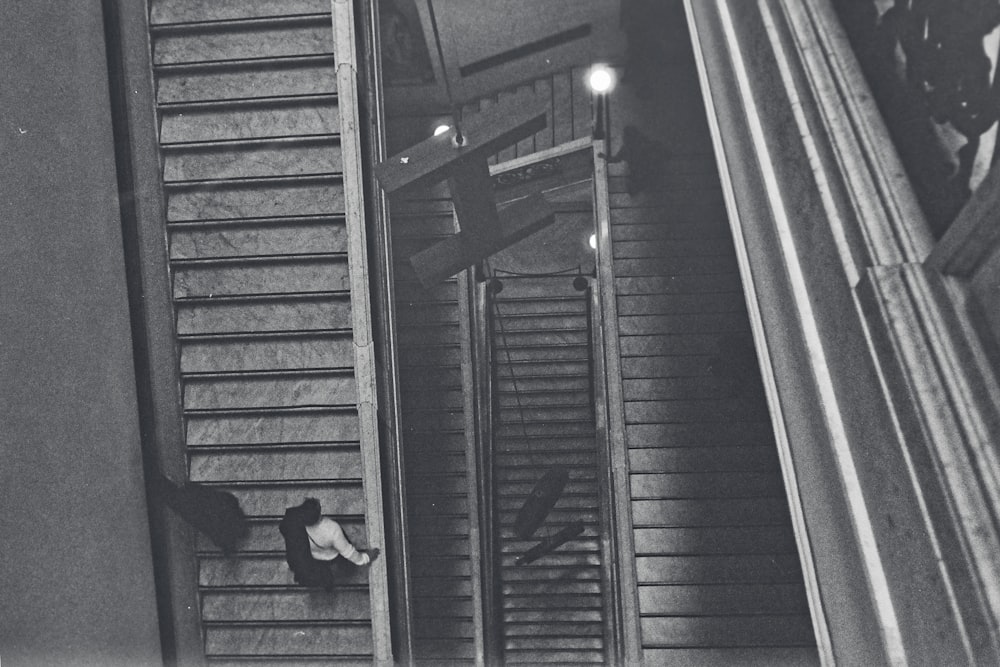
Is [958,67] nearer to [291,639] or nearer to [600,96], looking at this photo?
[600,96]

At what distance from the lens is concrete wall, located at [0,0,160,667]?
12.2ft

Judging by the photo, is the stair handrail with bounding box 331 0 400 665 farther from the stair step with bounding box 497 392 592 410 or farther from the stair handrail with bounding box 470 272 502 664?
the stair step with bounding box 497 392 592 410

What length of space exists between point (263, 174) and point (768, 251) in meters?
3.78

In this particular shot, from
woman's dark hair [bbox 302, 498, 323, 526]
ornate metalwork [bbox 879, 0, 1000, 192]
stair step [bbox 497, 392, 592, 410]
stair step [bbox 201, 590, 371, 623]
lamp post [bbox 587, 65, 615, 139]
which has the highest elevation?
lamp post [bbox 587, 65, 615, 139]

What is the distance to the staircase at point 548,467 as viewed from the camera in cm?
870

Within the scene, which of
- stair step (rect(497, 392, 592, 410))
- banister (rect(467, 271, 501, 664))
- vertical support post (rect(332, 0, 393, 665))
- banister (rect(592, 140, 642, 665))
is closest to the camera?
vertical support post (rect(332, 0, 393, 665))

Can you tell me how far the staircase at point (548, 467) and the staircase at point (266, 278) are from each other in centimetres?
324

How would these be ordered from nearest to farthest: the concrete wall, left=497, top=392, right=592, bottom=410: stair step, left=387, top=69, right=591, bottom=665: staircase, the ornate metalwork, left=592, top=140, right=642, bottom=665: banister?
the ornate metalwork → the concrete wall → left=592, top=140, right=642, bottom=665: banister → left=387, top=69, right=591, bottom=665: staircase → left=497, top=392, right=592, bottom=410: stair step

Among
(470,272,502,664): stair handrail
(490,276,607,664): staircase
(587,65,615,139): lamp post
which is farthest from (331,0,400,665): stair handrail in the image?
(490,276,607,664): staircase

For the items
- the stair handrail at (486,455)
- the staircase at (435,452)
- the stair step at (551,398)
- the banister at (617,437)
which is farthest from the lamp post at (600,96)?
the stair step at (551,398)

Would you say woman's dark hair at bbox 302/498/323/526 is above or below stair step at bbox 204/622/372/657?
above

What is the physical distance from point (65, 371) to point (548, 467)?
18.9 feet

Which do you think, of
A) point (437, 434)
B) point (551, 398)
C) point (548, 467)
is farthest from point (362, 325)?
point (548, 467)

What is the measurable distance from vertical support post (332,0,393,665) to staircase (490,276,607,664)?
338 centimetres
